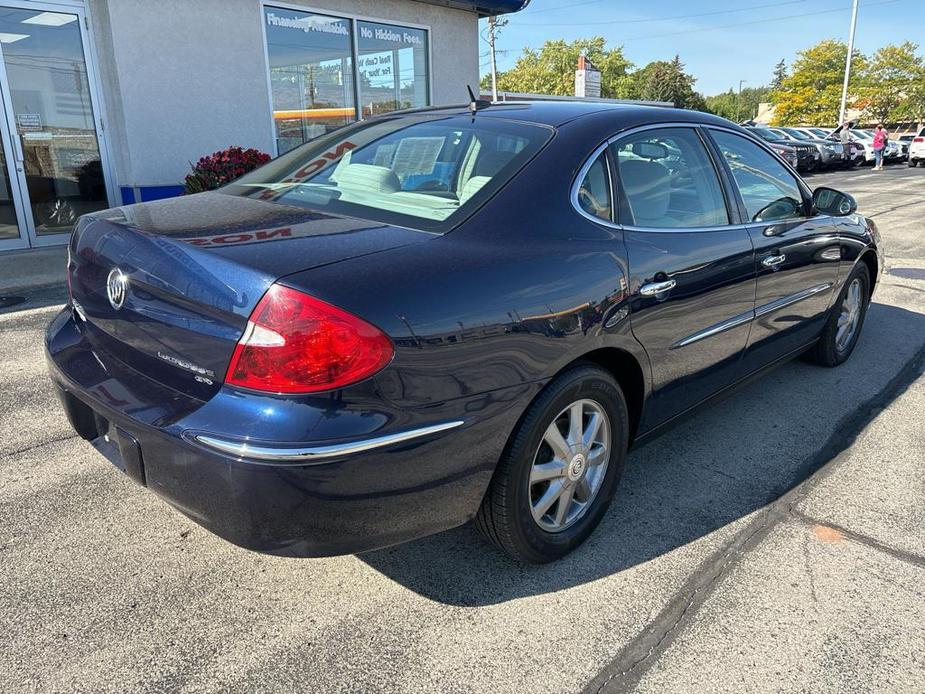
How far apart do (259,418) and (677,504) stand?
1.92 m

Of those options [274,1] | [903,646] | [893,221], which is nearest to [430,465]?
[903,646]

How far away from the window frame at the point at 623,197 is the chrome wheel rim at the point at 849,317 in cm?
170

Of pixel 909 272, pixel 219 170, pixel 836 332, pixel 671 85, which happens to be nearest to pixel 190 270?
pixel 836 332

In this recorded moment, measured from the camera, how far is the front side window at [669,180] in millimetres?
2816

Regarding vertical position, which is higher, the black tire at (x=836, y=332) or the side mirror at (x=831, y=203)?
the side mirror at (x=831, y=203)

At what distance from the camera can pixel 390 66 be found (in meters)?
11.4

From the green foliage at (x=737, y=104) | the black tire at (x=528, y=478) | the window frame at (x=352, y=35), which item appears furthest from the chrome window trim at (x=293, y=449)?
the green foliage at (x=737, y=104)

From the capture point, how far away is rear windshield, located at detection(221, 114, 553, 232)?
2.46 meters

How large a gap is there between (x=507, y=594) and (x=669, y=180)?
185 centimetres

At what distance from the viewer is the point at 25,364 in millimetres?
4578

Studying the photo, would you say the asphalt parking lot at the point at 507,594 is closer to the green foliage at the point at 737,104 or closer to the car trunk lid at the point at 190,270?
the car trunk lid at the point at 190,270

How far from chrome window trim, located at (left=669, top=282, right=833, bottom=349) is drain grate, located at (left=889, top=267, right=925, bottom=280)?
170 inches

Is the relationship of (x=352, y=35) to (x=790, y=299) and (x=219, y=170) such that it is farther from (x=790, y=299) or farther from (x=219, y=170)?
(x=790, y=299)

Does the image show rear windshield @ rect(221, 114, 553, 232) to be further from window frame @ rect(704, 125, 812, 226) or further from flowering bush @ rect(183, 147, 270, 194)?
flowering bush @ rect(183, 147, 270, 194)
